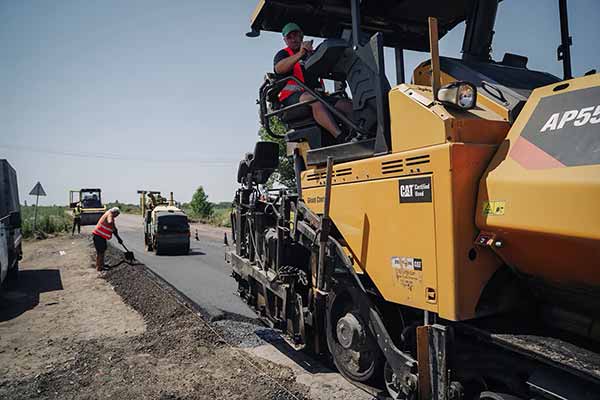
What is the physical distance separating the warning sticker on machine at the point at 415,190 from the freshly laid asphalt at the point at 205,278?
4423 millimetres

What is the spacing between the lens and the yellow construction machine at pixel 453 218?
2.12 m

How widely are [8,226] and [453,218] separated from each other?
32.5 ft

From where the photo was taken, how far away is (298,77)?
4480 mm

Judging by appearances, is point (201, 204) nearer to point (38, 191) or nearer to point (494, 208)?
point (38, 191)

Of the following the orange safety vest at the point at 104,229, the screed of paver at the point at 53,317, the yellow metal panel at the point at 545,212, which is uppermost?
the yellow metal panel at the point at 545,212

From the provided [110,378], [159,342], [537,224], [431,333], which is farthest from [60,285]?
[537,224]

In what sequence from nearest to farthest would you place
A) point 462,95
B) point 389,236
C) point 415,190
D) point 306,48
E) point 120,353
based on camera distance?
point 462,95 < point 415,190 < point 389,236 < point 306,48 < point 120,353

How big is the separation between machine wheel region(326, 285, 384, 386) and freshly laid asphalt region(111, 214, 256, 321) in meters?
2.78

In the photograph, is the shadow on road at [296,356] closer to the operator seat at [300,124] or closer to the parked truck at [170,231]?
the operator seat at [300,124]

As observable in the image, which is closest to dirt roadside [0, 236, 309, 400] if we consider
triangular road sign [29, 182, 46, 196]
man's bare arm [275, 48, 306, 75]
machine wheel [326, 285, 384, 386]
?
machine wheel [326, 285, 384, 386]

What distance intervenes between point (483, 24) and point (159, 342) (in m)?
5.18

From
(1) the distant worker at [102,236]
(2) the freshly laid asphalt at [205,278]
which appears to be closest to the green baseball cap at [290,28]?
(2) the freshly laid asphalt at [205,278]

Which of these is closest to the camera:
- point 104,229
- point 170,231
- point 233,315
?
point 233,315

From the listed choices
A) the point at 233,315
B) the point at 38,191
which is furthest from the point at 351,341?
the point at 38,191
